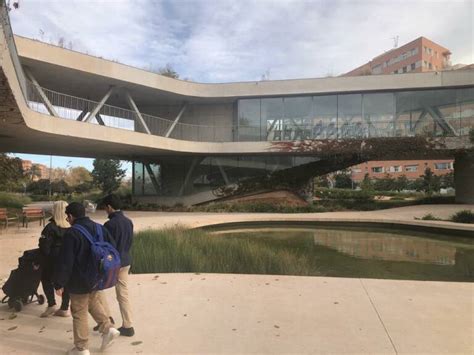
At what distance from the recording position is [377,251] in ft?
34.5

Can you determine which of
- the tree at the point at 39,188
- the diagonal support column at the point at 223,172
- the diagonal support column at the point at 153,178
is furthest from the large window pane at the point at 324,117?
the tree at the point at 39,188

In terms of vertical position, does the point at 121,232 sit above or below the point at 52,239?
above

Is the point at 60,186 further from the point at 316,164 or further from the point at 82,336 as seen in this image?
the point at 82,336

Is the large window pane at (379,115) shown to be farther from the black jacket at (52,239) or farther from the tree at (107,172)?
the tree at (107,172)

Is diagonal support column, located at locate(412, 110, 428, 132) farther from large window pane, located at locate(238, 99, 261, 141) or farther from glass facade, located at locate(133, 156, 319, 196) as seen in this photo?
large window pane, located at locate(238, 99, 261, 141)

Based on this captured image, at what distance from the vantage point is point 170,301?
5.05 meters

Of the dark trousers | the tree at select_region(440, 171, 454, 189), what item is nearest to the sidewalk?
the dark trousers

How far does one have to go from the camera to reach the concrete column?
22.7m

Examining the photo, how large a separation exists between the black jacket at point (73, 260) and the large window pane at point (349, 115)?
21362 mm

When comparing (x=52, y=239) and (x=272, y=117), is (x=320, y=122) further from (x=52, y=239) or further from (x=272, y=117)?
(x=52, y=239)

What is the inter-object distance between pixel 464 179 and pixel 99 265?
82.8ft

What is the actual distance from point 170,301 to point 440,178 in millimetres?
47443

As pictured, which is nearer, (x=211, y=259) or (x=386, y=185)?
(x=211, y=259)

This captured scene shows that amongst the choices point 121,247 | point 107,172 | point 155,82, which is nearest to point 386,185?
point 107,172
